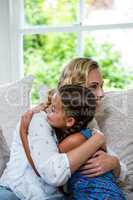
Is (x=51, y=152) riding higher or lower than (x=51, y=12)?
lower

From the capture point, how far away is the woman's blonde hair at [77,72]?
5.62 ft

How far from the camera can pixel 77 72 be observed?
5.66ft

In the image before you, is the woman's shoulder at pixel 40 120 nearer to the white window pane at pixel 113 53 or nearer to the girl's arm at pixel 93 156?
the girl's arm at pixel 93 156

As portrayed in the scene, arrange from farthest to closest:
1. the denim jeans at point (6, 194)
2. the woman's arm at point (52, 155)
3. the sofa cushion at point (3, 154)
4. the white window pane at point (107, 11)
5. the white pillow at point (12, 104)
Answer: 1. the white window pane at point (107, 11)
2. the white pillow at point (12, 104)
3. the sofa cushion at point (3, 154)
4. the denim jeans at point (6, 194)
5. the woman's arm at point (52, 155)

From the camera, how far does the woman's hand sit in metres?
1.45

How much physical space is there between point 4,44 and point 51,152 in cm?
152

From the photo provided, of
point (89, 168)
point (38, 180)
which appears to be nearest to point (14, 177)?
point (38, 180)

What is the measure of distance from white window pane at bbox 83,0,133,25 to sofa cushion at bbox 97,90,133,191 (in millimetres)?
788

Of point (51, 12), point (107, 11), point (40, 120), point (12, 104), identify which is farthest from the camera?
point (51, 12)

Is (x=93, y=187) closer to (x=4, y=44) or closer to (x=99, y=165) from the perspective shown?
(x=99, y=165)

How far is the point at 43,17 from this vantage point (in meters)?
2.70

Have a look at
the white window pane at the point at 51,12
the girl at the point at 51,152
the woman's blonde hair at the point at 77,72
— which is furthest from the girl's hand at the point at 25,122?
the white window pane at the point at 51,12

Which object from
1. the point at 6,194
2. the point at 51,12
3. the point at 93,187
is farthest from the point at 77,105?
the point at 51,12

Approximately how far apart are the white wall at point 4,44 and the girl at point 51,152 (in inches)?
47.5
